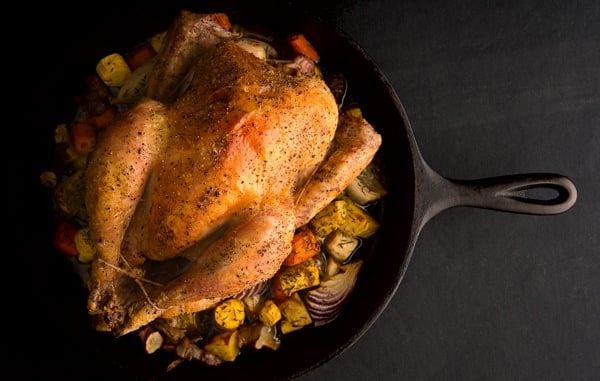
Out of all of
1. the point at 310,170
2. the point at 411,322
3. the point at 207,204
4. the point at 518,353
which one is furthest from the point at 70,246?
the point at 518,353

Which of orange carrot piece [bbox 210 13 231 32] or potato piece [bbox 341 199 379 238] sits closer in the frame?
orange carrot piece [bbox 210 13 231 32]

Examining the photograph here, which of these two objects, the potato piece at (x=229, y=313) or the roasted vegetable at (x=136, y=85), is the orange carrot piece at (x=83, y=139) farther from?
the potato piece at (x=229, y=313)

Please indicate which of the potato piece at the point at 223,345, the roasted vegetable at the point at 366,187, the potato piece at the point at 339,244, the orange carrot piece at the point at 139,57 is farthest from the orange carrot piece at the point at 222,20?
the potato piece at the point at 223,345

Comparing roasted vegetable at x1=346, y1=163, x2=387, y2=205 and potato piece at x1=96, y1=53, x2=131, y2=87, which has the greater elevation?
potato piece at x1=96, y1=53, x2=131, y2=87

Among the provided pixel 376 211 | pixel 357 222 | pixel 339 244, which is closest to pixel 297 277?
pixel 339 244

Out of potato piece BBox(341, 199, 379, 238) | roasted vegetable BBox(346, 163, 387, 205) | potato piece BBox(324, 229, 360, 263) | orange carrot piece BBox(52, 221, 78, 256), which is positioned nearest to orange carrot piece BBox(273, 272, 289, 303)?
potato piece BBox(324, 229, 360, 263)

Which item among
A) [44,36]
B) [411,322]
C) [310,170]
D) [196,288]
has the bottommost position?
[411,322]

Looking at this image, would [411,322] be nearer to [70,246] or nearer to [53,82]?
[70,246]

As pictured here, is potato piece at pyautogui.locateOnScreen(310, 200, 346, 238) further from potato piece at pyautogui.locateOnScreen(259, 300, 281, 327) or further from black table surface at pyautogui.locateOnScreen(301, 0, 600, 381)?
black table surface at pyautogui.locateOnScreen(301, 0, 600, 381)
